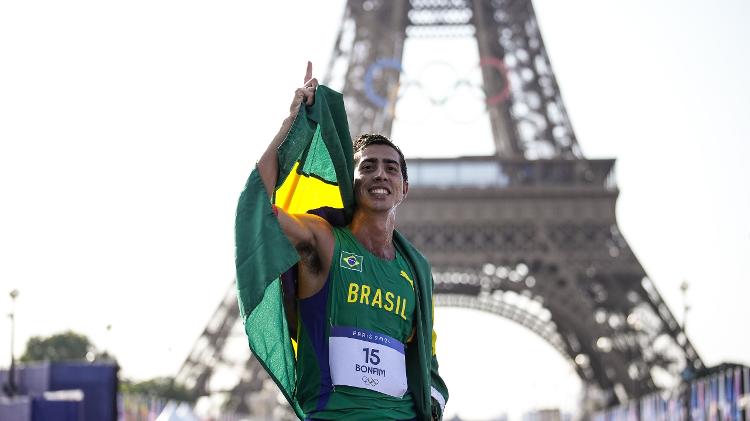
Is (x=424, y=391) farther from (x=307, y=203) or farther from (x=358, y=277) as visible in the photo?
(x=307, y=203)

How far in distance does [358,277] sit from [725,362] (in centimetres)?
3431

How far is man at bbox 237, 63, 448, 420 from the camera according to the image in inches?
196

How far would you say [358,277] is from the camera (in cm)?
511

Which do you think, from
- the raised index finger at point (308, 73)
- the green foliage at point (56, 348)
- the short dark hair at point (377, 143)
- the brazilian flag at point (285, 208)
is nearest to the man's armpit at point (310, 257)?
the brazilian flag at point (285, 208)

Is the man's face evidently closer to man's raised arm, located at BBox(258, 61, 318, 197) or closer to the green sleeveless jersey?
the green sleeveless jersey

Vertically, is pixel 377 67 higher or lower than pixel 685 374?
higher

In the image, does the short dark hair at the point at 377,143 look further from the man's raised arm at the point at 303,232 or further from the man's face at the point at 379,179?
the man's raised arm at the point at 303,232

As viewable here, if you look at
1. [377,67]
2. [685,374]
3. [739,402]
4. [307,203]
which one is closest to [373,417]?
[307,203]

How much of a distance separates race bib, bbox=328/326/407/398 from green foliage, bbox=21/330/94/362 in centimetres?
6966

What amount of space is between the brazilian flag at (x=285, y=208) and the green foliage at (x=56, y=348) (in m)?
69.2

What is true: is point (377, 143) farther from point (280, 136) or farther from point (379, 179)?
point (280, 136)

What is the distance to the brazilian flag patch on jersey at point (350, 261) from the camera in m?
5.14

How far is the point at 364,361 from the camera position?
4.98 metres

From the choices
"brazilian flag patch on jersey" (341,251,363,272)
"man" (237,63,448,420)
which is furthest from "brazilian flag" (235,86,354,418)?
"brazilian flag patch on jersey" (341,251,363,272)
